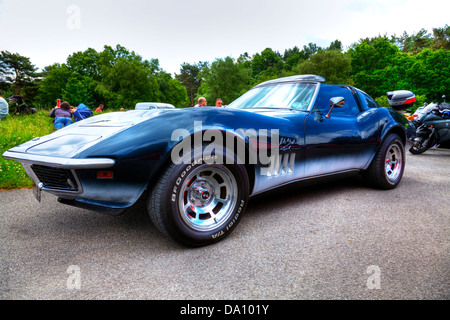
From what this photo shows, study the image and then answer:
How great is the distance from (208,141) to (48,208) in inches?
85.5

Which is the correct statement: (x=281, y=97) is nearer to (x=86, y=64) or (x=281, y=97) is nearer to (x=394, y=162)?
(x=394, y=162)

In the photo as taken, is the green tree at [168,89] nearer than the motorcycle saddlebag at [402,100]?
No

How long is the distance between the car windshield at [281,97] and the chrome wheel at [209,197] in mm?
1266

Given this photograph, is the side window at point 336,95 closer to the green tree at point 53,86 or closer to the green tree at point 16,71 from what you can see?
the green tree at point 53,86

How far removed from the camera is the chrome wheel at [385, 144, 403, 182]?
3945 millimetres

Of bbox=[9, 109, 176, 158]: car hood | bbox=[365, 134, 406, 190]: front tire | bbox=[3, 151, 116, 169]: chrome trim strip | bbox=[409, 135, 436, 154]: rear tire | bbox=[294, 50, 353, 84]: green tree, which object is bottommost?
bbox=[409, 135, 436, 154]: rear tire

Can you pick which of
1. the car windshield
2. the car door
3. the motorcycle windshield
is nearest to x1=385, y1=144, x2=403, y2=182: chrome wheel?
the car door

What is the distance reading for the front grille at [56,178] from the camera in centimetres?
190

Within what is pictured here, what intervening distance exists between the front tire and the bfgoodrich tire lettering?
2.25 m

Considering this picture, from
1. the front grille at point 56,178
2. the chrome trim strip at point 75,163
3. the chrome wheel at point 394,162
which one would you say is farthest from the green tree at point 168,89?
the chrome trim strip at point 75,163

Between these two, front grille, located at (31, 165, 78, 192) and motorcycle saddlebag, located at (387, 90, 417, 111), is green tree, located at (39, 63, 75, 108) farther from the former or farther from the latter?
front grille, located at (31, 165, 78, 192)
